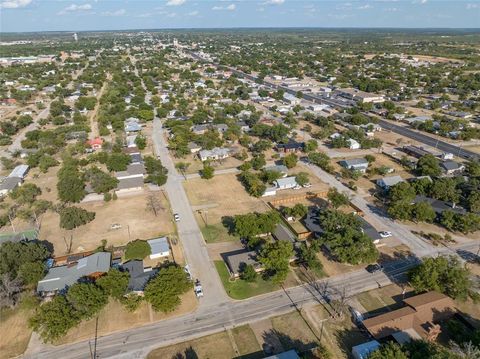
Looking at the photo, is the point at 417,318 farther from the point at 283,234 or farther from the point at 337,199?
the point at 337,199

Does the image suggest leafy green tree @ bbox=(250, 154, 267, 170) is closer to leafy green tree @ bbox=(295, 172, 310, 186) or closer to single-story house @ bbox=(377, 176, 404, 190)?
leafy green tree @ bbox=(295, 172, 310, 186)

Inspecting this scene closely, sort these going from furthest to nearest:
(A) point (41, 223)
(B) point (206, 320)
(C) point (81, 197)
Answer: (C) point (81, 197) → (A) point (41, 223) → (B) point (206, 320)

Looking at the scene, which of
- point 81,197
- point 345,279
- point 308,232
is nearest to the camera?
point 345,279

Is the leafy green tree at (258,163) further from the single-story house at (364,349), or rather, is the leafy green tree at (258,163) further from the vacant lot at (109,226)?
the single-story house at (364,349)

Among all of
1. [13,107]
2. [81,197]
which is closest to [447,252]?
[81,197]

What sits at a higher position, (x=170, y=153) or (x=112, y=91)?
(x=112, y=91)

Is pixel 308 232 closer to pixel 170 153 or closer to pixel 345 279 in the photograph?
pixel 345 279

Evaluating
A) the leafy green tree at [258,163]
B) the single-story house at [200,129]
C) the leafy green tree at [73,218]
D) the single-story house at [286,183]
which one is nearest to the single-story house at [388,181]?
the single-story house at [286,183]

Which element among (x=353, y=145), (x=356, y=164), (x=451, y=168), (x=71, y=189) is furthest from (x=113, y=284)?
(x=451, y=168)
